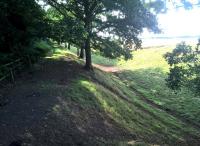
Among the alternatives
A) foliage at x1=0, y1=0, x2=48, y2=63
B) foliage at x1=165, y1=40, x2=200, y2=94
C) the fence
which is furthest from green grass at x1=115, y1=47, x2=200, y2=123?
the fence

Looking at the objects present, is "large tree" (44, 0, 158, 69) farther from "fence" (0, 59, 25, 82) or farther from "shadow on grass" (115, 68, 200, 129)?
"shadow on grass" (115, 68, 200, 129)

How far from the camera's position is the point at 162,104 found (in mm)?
34938

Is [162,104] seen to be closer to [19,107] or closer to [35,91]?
[35,91]

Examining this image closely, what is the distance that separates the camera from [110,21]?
27.3m

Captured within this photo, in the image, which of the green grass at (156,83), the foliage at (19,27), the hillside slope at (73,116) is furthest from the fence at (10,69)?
the green grass at (156,83)

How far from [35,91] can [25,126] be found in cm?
492

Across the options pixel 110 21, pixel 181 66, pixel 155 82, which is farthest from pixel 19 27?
pixel 155 82

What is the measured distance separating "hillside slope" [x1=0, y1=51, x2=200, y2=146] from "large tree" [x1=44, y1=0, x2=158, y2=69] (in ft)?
8.96

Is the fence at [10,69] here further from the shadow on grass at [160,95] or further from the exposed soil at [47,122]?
the shadow on grass at [160,95]

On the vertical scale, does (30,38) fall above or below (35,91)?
above

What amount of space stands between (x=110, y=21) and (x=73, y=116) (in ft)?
36.0

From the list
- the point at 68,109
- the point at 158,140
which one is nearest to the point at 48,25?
the point at 68,109

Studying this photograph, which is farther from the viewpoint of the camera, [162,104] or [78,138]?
[162,104]

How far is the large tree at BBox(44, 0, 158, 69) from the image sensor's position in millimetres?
26078
